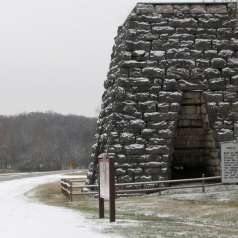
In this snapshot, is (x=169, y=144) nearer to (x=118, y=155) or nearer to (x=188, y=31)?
(x=118, y=155)

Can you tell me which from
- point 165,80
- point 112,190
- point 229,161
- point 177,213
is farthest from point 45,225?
point 165,80

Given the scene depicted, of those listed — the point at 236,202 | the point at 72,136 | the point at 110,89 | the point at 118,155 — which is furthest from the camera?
the point at 72,136

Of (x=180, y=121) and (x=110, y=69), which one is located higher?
(x=110, y=69)

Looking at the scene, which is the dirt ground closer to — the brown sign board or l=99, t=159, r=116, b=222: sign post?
l=99, t=159, r=116, b=222: sign post

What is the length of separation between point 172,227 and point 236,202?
5.46 metres

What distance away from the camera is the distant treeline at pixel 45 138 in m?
134

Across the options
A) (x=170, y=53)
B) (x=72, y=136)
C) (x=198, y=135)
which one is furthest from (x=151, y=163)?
(x=72, y=136)

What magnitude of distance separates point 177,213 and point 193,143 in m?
8.53

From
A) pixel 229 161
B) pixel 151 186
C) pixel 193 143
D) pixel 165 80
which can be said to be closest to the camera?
pixel 229 161

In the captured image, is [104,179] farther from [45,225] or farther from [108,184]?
[45,225]

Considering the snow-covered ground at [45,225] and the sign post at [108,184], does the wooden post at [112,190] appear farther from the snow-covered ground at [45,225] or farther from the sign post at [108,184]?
the snow-covered ground at [45,225]

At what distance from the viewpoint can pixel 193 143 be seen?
80.6ft

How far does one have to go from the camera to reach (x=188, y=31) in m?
23.8

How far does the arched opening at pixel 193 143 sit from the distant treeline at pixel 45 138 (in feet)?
331
